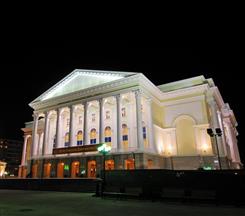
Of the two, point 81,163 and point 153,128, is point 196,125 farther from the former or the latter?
point 81,163

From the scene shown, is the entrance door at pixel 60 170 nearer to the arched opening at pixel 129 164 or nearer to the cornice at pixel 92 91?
the cornice at pixel 92 91

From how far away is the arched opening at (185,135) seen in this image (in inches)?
1406

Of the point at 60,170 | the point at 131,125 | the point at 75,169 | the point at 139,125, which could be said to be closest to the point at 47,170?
the point at 60,170

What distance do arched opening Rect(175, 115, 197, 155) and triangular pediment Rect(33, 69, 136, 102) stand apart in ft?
40.3

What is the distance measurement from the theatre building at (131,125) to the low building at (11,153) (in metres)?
93.3

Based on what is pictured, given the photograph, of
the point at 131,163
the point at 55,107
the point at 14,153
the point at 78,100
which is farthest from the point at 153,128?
the point at 14,153

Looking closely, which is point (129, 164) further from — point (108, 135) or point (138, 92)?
point (138, 92)

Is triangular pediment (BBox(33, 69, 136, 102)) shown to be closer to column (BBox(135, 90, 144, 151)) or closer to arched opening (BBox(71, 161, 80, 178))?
column (BBox(135, 90, 144, 151))

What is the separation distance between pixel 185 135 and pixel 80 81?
21529mm

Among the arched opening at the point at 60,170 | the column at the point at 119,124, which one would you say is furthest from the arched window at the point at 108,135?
the arched opening at the point at 60,170

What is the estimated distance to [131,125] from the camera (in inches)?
1469

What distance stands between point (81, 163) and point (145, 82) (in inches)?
651

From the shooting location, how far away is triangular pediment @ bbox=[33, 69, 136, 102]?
3731 cm

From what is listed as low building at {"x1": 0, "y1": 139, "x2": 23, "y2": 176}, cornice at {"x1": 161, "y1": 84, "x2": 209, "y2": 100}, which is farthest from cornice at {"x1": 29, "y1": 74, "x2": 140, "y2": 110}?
low building at {"x1": 0, "y1": 139, "x2": 23, "y2": 176}
